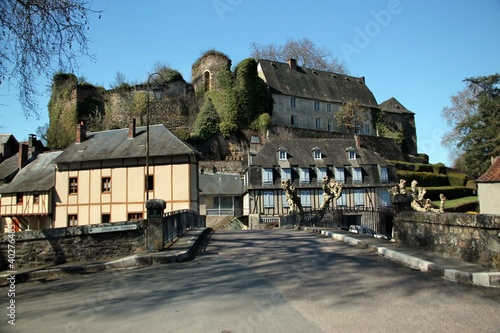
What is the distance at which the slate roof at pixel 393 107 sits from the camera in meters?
63.5

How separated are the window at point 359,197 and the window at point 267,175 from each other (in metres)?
8.64

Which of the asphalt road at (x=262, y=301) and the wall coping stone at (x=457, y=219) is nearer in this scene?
the asphalt road at (x=262, y=301)

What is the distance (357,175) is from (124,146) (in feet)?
77.0

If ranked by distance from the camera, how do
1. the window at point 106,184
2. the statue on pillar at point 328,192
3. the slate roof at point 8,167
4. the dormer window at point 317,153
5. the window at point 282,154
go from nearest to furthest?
the statue on pillar at point 328,192 → the window at point 106,184 → the slate roof at point 8,167 → the window at point 282,154 → the dormer window at point 317,153

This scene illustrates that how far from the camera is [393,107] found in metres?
64.9

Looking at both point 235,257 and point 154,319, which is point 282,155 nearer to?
point 235,257

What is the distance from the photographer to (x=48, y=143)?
49312 mm

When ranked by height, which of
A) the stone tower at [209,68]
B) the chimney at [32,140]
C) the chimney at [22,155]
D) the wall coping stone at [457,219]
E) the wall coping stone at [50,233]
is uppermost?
the stone tower at [209,68]

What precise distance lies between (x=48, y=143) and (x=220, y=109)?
2047cm

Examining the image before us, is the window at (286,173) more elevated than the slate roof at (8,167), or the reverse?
→ the slate roof at (8,167)

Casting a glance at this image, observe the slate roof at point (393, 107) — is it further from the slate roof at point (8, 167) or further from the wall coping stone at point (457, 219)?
the wall coping stone at point (457, 219)

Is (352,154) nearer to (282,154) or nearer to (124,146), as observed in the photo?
(282,154)

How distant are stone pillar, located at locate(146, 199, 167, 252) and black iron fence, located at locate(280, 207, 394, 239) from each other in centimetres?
650

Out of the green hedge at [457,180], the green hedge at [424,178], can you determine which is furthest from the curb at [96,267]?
the green hedge at [457,180]
